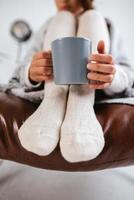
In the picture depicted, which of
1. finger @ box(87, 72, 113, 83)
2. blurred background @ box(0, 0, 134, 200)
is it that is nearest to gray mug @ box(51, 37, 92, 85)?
finger @ box(87, 72, 113, 83)

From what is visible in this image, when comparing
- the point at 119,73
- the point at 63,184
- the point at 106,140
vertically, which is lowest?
the point at 63,184

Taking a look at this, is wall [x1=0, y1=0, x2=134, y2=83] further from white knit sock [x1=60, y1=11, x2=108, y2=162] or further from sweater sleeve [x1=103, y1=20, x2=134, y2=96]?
white knit sock [x1=60, y1=11, x2=108, y2=162]

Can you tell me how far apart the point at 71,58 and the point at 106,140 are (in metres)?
0.18

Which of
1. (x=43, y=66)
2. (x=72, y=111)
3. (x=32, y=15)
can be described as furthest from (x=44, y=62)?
(x=32, y=15)

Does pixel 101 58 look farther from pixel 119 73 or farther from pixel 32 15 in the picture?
pixel 32 15

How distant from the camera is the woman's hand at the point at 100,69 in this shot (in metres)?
0.47

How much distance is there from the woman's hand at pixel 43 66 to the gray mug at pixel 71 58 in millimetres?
70

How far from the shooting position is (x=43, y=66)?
533 millimetres

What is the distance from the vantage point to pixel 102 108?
0.56 m

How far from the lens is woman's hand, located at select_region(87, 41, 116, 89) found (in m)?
0.47

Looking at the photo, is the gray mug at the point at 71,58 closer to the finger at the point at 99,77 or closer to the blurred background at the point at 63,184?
the finger at the point at 99,77

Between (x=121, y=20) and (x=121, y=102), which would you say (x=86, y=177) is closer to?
(x=121, y=102)

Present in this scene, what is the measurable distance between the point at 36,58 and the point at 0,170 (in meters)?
0.44

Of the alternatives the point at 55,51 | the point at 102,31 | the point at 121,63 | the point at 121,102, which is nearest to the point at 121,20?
the point at 121,63
